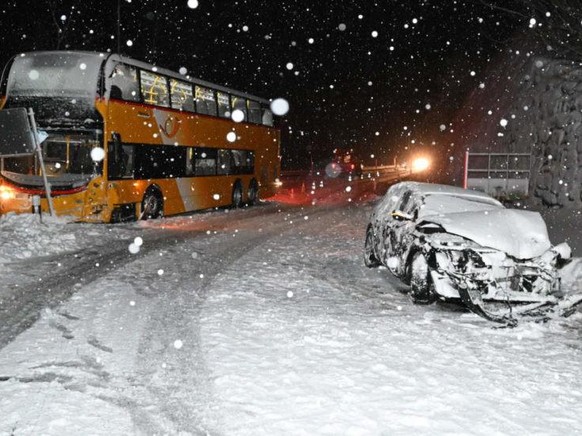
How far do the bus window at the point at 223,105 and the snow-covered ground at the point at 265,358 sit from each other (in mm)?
11054

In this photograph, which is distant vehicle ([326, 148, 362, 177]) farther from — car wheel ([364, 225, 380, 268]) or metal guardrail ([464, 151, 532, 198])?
car wheel ([364, 225, 380, 268])

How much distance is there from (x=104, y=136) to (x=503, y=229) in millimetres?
10466

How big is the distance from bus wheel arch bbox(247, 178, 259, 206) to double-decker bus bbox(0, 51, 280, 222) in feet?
16.4

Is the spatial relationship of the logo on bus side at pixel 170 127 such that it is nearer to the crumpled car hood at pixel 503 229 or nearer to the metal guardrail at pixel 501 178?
the metal guardrail at pixel 501 178

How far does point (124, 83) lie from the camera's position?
599 inches

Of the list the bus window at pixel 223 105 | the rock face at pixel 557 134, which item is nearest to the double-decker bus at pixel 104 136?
the bus window at pixel 223 105

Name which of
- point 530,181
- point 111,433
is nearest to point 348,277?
point 111,433

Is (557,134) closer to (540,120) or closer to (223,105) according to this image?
(540,120)

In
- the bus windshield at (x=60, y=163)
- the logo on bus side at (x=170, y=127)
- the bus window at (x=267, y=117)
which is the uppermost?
the bus window at (x=267, y=117)

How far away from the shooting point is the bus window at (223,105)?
20.6m

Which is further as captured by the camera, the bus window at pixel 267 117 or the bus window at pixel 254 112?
the bus window at pixel 267 117

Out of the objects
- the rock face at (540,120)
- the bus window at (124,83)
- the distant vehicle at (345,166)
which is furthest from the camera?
the distant vehicle at (345,166)

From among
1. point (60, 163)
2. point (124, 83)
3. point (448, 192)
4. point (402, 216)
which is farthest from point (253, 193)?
point (402, 216)

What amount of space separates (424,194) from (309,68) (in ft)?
171
